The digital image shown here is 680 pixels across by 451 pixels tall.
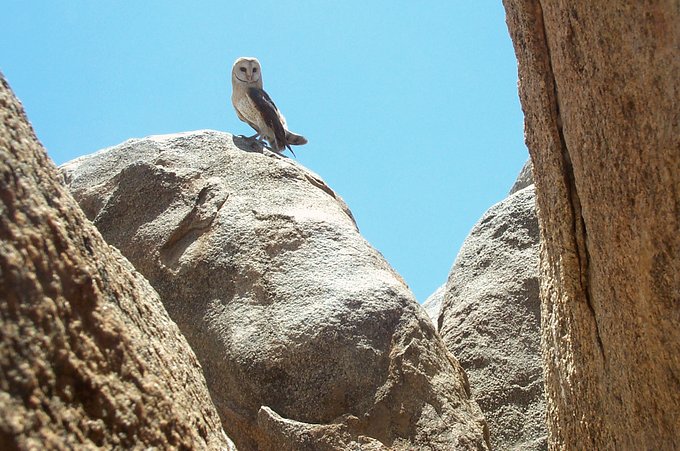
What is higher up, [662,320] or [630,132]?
[630,132]

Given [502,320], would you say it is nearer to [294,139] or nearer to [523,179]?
[523,179]

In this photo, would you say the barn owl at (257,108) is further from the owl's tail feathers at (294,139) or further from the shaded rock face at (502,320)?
the shaded rock face at (502,320)

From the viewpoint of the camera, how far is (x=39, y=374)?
1.53 meters

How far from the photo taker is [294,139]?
9.59m

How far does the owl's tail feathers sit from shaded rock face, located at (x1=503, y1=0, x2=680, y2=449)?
6.10m

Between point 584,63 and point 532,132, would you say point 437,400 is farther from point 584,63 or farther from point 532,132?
point 584,63

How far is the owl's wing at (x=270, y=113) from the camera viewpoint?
9328 millimetres

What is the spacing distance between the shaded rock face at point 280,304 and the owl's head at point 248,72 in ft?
12.9

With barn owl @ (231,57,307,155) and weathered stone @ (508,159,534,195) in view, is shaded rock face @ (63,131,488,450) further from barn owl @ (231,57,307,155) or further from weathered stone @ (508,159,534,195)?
barn owl @ (231,57,307,155)

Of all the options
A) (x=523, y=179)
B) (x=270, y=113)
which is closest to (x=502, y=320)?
(x=523, y=179)

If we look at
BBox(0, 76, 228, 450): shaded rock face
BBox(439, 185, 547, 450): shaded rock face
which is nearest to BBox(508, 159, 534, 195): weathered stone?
BBox(439, 185, 547, 450): shaded rock face

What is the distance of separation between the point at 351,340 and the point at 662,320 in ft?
7.37

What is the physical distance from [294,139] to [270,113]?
38 cm

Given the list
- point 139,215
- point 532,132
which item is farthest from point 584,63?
point 139,215
